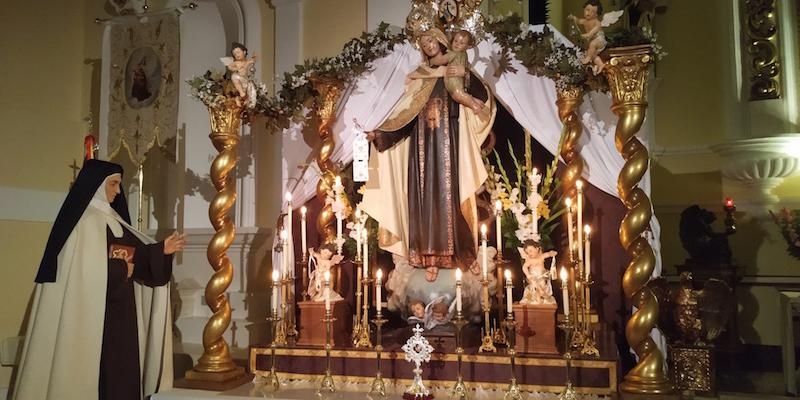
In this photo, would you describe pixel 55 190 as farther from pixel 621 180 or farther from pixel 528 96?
pixel 621 180

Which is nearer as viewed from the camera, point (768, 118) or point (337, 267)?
point (337, 267)

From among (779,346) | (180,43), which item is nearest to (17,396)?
(180,43)

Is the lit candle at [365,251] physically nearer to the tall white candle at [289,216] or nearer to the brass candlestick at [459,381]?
the tall white candle at [289,216]

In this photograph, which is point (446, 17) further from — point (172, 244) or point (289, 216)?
point (172, 244)

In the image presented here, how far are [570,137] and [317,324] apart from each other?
202 cm

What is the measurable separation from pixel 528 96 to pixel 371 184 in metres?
1.22

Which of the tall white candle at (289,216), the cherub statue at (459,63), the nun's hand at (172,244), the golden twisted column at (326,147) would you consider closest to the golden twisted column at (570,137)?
the cherub statue at (459,63)

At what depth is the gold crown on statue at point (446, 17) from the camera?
4.16 meters

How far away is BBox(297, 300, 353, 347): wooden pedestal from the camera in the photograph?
13.2 ft

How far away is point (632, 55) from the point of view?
347cm

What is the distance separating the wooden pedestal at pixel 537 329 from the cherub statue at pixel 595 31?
140 cm

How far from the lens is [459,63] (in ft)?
13.5

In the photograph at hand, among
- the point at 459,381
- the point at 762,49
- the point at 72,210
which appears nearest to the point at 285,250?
the point at 72,210

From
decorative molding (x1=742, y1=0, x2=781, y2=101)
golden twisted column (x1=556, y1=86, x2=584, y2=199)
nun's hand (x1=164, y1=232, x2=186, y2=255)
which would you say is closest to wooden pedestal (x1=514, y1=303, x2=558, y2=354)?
golden twisted column (x1=556, y1=86, x2=584, y2=199)
